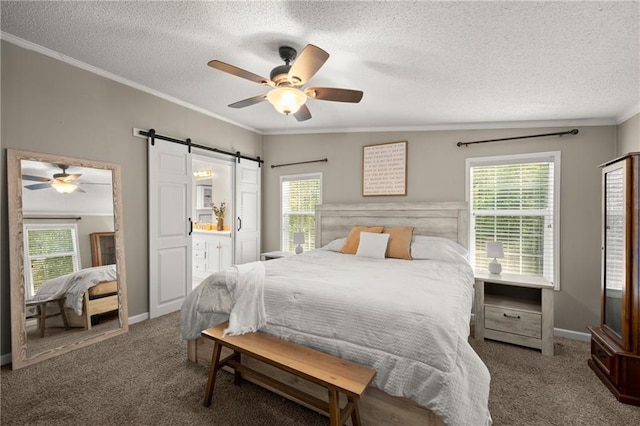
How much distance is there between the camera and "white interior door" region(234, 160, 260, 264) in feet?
14.9

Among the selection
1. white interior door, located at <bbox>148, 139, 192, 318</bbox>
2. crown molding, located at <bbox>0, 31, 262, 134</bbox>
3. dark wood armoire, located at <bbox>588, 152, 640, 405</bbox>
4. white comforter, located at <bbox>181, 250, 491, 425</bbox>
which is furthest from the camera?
white interior door, located at <bbox>148, 139, 192, 318</bbox>

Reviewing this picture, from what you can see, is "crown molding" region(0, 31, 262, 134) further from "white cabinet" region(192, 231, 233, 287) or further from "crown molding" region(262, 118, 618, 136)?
"white cabinet" region(192, 231, 233, 287)

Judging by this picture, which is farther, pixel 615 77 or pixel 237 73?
pixel 615 77

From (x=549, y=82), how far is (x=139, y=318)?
4713mm

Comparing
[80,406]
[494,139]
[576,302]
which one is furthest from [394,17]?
[576,302]

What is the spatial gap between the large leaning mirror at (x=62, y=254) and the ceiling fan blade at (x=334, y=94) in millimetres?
2287

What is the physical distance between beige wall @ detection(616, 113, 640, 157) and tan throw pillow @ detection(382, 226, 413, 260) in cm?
220

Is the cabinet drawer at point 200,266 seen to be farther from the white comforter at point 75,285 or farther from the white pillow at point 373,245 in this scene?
the white pillow at point 373,245

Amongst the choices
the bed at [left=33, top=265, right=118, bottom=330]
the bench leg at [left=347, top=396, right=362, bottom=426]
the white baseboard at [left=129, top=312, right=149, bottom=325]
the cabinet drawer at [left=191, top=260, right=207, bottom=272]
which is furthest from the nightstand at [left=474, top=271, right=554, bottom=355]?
the cabinet drawer at [left=191, top=260, right=207, bottom=272]

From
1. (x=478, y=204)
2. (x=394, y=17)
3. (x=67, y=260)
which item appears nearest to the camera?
(x=394, y=17)

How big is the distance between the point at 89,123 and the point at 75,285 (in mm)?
1575

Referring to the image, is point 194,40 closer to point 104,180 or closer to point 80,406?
point 104,180

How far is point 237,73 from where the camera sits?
201 cm

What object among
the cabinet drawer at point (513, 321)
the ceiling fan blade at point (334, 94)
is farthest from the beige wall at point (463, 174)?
the ceiling fan blade at point (334, 94)
